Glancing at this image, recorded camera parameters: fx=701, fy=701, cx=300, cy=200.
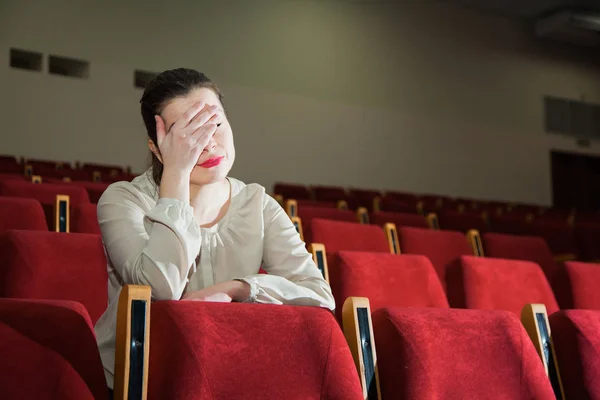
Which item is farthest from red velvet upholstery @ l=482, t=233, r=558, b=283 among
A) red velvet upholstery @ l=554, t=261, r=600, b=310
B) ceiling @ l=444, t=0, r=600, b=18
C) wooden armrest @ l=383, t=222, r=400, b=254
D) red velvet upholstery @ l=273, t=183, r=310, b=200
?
ceiling @ l=444, t=0, r=600, b=18

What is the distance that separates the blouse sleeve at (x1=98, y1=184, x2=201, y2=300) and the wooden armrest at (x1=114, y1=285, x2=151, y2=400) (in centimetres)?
7

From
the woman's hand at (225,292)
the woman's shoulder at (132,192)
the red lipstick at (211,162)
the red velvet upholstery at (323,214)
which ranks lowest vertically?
the woman's hand at (225,292)

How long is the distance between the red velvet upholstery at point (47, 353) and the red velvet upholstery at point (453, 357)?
167mm

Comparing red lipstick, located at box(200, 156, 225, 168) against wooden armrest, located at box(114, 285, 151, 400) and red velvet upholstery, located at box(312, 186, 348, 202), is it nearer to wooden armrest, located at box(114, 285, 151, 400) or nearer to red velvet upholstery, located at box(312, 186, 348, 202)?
wooden armrest, located at box(114, 285, 151, 400)

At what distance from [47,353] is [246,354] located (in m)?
0.10

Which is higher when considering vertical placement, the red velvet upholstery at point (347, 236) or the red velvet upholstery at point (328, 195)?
the red velvet upholstery at point (328, 195)

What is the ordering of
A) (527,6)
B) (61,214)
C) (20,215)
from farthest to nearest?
(527,6)
(61,214)
(20,215)

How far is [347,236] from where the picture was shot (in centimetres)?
97

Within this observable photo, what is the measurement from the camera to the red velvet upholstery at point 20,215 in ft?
2.61

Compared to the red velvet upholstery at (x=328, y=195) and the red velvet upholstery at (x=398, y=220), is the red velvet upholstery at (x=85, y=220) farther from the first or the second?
the red velvet upholstery at (x=328, y=195)

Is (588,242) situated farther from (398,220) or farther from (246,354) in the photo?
(246,354)

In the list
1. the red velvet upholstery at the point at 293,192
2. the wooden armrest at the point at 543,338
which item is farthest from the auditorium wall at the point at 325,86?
the wooden armrest at the point at 543,338

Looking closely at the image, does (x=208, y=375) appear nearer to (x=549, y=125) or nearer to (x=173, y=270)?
(x=173, y=270)

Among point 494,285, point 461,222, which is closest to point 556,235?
point 461,222
